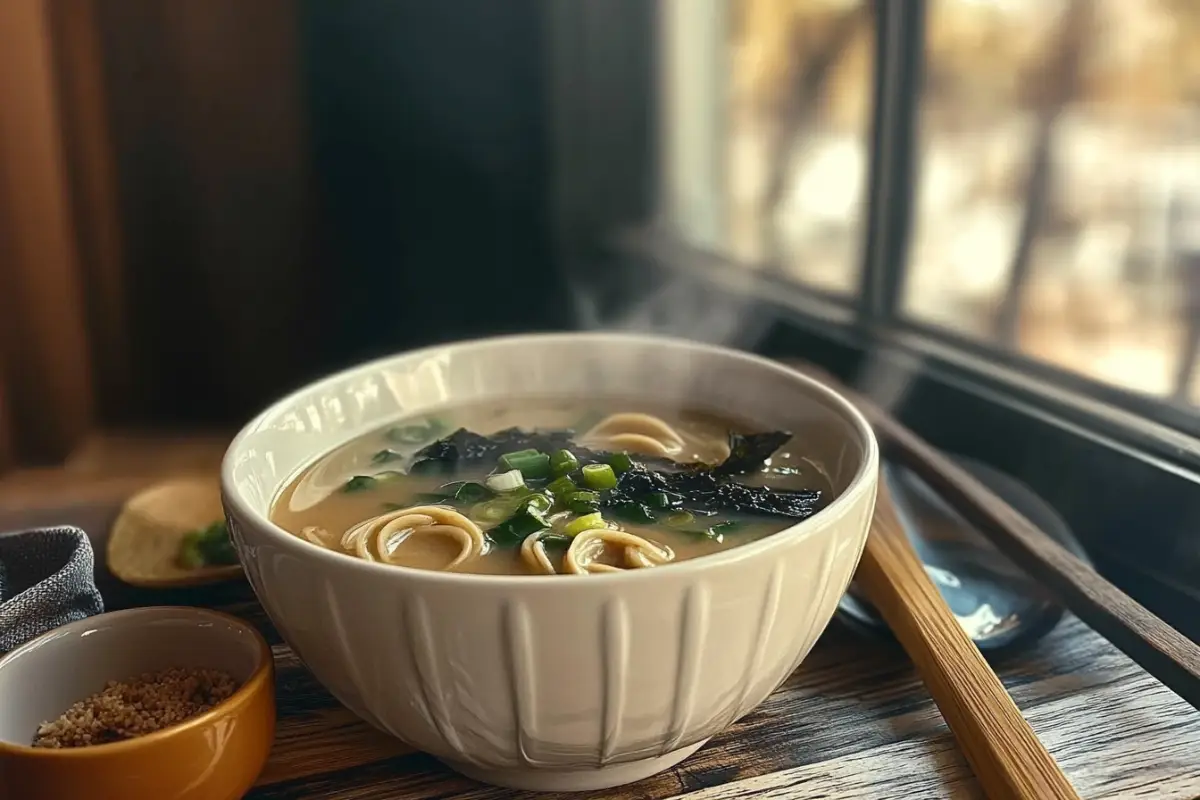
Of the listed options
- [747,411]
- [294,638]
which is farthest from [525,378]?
[294,638]

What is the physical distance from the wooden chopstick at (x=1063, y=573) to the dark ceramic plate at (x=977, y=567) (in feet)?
0.15

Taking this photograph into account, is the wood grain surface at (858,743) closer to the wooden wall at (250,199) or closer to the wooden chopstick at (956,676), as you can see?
the wooden chopstick at (956,676)

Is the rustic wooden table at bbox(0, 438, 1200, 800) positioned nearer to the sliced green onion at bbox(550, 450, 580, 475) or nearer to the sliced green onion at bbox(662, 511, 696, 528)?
the sliced green onion at bbox(662, 511, 696, 528)

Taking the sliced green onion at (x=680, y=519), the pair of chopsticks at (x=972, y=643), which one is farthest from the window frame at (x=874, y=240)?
the sliced green onion at (x=680, y=519)

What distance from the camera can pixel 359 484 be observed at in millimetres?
1031

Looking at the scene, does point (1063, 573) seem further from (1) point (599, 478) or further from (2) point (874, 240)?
(2) point (874, 240)

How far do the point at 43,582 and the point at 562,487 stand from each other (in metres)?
0.51

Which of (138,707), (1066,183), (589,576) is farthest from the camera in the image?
(1066,183)

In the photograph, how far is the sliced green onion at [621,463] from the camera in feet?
3.37

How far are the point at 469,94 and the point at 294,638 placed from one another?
7.55 ft

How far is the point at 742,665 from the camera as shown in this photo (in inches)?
28.9

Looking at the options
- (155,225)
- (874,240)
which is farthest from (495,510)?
(155,225)

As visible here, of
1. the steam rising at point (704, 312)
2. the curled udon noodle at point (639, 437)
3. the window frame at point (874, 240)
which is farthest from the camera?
the steam rising at point (704, 312)

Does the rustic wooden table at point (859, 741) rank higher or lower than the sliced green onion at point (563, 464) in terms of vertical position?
lower
